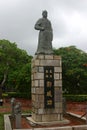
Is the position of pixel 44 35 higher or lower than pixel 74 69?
higher

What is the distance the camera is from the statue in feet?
42.9

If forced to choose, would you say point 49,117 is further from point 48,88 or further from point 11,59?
point 11,59

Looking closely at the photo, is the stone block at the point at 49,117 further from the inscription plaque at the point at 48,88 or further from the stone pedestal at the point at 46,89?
the inscription plaque at the point at 48,88

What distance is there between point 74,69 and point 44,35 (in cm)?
1276

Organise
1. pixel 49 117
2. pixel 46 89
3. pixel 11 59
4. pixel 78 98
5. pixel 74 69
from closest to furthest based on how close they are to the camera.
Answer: pixel 49 117
pixel 46 89
pixel 78 98
pixel 74 69
pixel 11 59

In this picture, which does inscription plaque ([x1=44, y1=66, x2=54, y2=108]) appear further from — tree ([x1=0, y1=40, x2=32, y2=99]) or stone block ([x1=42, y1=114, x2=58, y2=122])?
tree ([x1=0, y1=40, x2=32, y2=99])

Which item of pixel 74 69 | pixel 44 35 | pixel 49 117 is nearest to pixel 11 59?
pixel 74 69

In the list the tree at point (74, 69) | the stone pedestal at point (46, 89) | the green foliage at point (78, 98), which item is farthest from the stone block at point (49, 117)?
the tree at point (74, 69)

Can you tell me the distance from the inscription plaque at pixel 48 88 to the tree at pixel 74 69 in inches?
511

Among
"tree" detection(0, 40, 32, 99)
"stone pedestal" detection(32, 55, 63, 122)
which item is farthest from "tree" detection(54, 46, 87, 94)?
"stone pedestal" detection(32, 55, 63, 122)

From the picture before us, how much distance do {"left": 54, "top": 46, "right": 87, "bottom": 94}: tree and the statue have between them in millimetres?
12519

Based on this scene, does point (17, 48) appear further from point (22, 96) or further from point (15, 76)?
point (22, 96)

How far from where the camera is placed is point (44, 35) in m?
13.2

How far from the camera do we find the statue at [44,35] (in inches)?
514
